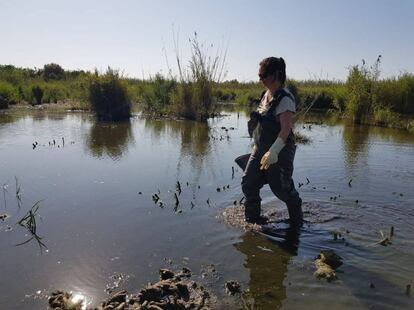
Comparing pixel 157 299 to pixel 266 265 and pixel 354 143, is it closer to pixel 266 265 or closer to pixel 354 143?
pixel 266 265

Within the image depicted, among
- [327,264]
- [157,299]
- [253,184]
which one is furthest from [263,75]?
[157,299]

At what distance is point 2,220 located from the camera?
558 cm

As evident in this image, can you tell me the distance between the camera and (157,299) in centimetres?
361

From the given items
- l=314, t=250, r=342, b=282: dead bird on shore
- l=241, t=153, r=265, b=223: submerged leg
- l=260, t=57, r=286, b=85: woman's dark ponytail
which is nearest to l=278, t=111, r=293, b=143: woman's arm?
l=260, t=57, r=286, b=85: woman's dark ponytail

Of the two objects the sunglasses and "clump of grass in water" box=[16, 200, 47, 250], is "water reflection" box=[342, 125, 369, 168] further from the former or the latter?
"clump of grass in water" box=[16, 200, 47, 250]

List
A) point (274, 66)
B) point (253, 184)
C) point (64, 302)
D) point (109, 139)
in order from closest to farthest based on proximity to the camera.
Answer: point (64, 302), point (274, 66), point (253, 184), point (109, 139)

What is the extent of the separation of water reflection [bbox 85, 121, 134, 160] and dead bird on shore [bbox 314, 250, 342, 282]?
6142mm

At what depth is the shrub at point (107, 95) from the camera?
17453 millimetres

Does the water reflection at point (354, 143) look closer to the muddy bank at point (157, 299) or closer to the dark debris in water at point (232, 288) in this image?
the dark debris in water at point (232, 288)

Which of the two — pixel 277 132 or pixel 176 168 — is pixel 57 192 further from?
pixel 277 132

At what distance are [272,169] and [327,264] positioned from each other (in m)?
1.33

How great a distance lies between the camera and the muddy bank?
3467 millimetres

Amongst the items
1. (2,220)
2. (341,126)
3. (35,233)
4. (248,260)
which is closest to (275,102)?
(248,260)

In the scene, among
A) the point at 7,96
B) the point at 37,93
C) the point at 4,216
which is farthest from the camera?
the point at 37,93
